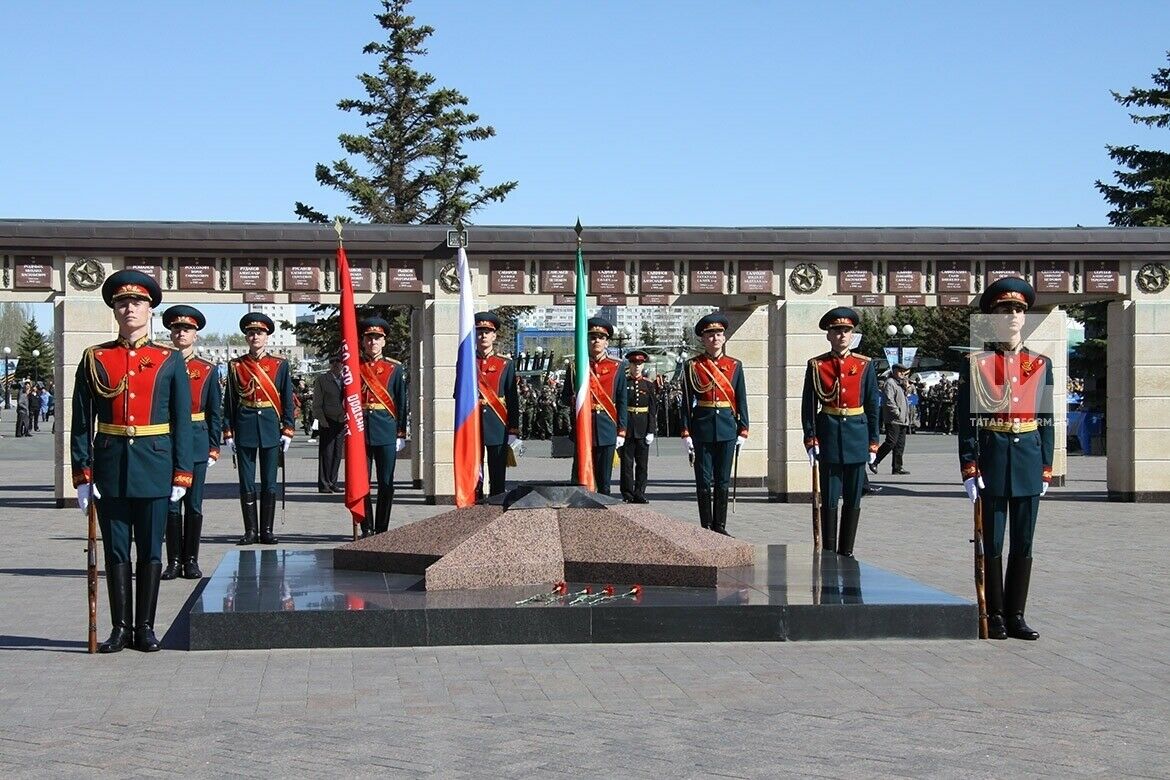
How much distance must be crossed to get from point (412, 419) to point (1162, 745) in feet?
54.8

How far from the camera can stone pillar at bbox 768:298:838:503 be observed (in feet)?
62.8

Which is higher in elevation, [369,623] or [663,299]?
[663,299]

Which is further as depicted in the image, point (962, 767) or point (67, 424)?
point (67, 424)

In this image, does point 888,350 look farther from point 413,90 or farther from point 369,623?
point 369,623

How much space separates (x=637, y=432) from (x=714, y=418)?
5570mm

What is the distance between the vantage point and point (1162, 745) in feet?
21.5

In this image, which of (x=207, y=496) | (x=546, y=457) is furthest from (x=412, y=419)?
(x=546, y=457)

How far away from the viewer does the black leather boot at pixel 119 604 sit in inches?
347

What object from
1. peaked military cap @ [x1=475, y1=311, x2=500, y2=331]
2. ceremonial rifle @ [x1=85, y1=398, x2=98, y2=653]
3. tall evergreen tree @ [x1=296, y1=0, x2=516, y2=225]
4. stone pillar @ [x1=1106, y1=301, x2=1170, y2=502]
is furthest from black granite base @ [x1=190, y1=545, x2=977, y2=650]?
tall evergreen tree @ [x1=296, y1=0, x2=516, y2=225]

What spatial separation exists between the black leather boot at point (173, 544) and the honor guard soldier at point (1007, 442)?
595cm

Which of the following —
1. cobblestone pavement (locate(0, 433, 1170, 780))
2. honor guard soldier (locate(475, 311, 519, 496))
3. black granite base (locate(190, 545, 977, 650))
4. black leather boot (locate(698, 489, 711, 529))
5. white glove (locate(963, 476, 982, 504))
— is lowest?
cobblestone pavement (locate(0, 433, 1170, 780))

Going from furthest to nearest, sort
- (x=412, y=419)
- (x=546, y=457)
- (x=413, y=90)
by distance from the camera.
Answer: (x=413, y=90) → (x=546, y=457) → (x=412, y=419)

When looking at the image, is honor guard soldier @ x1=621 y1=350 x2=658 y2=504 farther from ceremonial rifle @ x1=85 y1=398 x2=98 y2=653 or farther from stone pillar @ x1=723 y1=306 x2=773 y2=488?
ceremonial rifle @ x1=85 y1=398 x2=98 y2=653

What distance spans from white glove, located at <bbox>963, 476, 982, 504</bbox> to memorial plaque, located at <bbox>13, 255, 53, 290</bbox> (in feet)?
39.7
